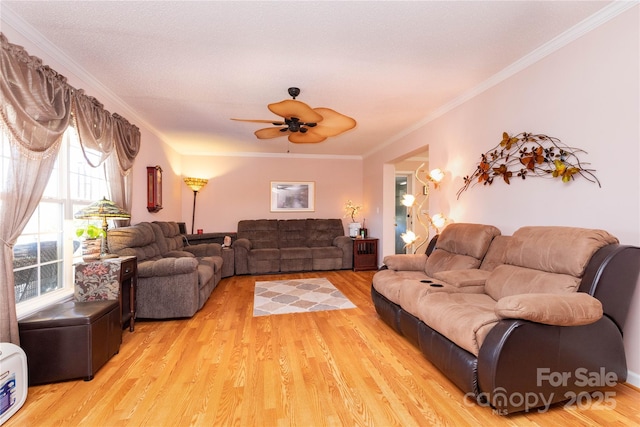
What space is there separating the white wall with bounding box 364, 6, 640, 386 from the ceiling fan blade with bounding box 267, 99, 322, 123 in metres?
1.80

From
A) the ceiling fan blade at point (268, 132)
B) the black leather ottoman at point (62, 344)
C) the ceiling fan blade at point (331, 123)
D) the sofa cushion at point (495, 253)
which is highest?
the ceiling fan blade at point (268, 132)

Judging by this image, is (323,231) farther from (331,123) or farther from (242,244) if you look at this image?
(331,123)

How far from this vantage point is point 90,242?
2621mm

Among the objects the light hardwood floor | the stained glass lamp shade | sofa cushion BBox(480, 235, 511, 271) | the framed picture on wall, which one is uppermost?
the framed picture on wall

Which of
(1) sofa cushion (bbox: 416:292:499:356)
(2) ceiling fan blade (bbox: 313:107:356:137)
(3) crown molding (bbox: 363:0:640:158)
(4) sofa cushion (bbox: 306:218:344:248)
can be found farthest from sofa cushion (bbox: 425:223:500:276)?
(4) sofa cushion (bbox: 306:218:344:248)

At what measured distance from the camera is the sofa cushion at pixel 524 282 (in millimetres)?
1813

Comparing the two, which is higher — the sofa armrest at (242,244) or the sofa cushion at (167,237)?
the sofa cushion at (167,237)

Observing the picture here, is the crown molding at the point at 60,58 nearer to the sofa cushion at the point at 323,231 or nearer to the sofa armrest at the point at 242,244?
the sofa armrest at the point at 242,244

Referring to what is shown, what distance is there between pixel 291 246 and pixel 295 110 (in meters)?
3.85

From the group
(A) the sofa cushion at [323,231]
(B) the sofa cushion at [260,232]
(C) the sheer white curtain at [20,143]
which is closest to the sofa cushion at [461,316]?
(C) the sheer white curtain at [20,143]

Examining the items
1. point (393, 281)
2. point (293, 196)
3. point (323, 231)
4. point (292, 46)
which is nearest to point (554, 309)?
point (393, 281)

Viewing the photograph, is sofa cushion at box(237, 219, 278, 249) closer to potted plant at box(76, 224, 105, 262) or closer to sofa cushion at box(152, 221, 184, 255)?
sofa cushion at box(152, 221, 184, 255)

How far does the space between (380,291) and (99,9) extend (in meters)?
3.14

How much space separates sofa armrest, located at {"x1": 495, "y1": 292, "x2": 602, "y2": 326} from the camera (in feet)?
4.99
